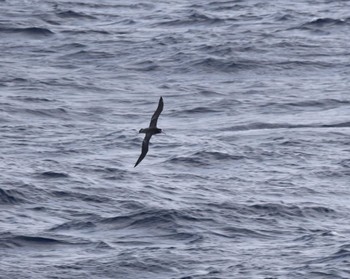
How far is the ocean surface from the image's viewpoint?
2948cm

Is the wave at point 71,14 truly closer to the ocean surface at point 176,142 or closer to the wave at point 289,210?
the ocean surface at point 176,142

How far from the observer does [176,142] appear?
3875cm

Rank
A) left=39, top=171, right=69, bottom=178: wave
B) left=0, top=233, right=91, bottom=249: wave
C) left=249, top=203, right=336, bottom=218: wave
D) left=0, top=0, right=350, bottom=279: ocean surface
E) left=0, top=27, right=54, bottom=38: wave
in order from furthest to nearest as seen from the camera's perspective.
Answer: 1. left=0, top=27, right=54, bottom=38: wave
2. left=39, top=171, right=69, bottom=178: wave
3. left=249, top=203, right=336, bottom=218: wave
4. left=0, top=233, right=91, bottom=249: wave
5. left=0, top=0, right=350, bottom=279: ocean surface

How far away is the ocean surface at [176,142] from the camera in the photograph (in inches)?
1161

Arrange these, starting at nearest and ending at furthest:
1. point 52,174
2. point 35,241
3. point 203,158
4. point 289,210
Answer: point 35,241 < point 289,210 < point 52,174 < point 203,158

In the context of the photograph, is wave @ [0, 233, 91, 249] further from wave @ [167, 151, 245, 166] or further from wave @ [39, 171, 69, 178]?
wave @ [167, 151, 245, 166]

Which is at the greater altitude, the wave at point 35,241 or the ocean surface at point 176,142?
the wave at point 35,241

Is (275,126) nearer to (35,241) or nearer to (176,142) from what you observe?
(176,142)

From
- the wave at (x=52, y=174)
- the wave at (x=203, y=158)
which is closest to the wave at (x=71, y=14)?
the wave at (x=203, y=158)

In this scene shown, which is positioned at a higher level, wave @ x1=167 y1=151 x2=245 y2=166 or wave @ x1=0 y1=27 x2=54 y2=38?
wave @ x1=167 y1=151 x2=245 y2=166

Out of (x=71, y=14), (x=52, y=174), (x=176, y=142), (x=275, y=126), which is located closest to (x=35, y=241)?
(x=52, y=174)

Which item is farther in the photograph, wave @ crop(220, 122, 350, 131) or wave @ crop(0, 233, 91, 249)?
wave @ crop(220, 122, 350, 131)

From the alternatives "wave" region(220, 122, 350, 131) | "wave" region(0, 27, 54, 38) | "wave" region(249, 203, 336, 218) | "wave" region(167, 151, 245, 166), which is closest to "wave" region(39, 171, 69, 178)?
"wave" region(167, 151, 245, 166)

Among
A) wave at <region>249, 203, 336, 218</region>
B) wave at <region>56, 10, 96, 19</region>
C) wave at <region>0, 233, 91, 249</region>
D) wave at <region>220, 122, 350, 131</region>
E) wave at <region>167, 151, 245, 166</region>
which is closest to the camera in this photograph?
wave at <region>0, 233, 91, 249</region>
